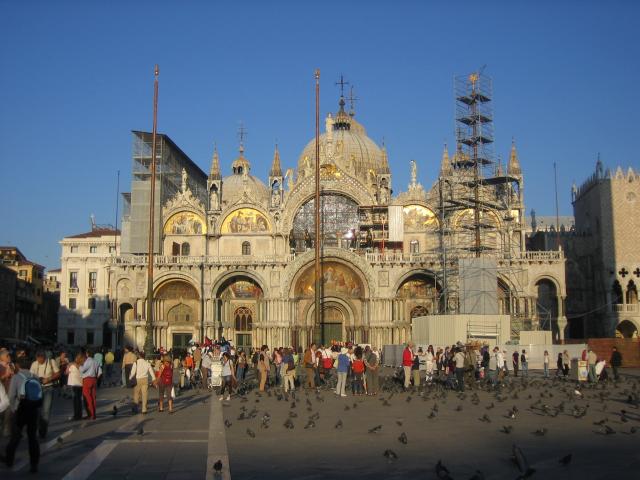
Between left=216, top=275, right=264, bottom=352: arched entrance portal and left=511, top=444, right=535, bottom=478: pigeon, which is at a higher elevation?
left=216, top=275, right=264, bottom=352: arched entrance portal

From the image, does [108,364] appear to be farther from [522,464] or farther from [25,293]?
[25,293]

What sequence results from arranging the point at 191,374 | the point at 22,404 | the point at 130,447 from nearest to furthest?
the point at 22,404, the point at 130,447, the point at 191,374

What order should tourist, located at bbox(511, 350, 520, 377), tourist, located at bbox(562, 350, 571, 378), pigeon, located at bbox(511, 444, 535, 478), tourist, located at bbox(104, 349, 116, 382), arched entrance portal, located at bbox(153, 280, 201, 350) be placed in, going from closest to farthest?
pigeon, located at bbox(511, 444, 535, 478) → tourist, located at bbox(562, 350, 571, 378) → tourist, located at bbox(104, 349, 116, 382) → tourist, located at bbox(511, 350, 520, 377) → arched entrance portal, located at bbox(153, 280, 201, 350)

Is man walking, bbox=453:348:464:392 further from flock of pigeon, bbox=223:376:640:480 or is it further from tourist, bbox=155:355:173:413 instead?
tourist, bbox=155:355:173:413

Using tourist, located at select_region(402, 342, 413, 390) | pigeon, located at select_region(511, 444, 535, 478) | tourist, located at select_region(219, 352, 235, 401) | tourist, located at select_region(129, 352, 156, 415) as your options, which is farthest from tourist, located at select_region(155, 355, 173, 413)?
pigeon, located at select_region(511, 444, 535, 478)

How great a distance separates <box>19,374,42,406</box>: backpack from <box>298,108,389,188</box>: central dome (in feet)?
160

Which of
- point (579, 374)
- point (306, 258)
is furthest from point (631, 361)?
point (306, 258)

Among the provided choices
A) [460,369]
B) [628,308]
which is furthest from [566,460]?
[628,308]

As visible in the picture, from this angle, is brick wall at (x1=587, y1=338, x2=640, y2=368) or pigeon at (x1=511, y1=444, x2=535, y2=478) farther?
brick wall at (x1=587, y1=338, x2=640, y2=368)

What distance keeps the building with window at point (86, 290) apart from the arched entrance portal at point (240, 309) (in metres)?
18.8

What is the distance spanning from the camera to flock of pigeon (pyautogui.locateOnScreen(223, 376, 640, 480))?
54.8 ft

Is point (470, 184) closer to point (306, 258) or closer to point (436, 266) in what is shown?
point (436, 266)

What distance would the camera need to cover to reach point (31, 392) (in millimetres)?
12961

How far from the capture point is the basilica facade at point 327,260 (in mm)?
54875
